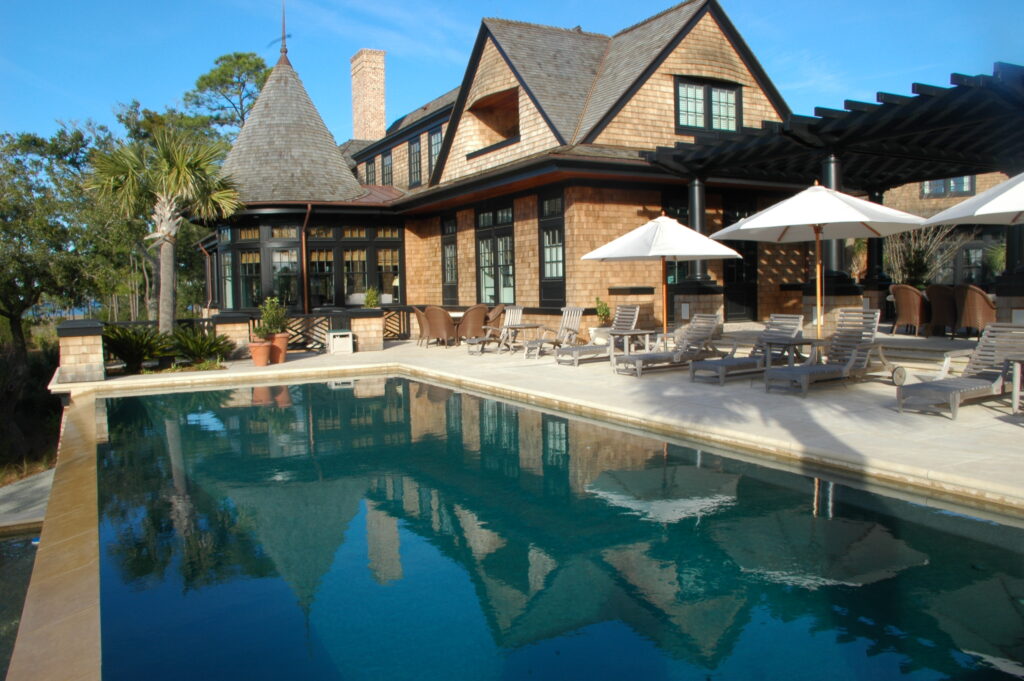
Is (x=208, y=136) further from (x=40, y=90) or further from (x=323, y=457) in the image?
(x=323, y=457)

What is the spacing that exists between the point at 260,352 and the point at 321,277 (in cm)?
606

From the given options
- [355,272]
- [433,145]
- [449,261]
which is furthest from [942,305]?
[433,145]

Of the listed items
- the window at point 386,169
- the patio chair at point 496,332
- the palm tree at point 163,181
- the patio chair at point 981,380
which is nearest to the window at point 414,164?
the window at point 386,169

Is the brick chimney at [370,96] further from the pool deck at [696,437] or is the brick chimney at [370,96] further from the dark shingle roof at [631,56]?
the pool deck at [696,437]

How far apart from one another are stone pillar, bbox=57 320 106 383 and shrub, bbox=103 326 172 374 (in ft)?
3.55

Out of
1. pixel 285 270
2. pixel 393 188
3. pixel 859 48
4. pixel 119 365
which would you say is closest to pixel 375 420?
pixel 119 365

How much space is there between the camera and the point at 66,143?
30.3 metres

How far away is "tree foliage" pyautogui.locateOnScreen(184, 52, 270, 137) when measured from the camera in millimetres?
37312

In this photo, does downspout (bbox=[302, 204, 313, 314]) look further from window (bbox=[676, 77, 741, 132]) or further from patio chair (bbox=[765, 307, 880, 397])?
patio chair (bbox=[765, 307, 880, 397])

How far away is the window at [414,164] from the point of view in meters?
22.8

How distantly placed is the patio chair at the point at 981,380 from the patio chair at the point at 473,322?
958 centimetres

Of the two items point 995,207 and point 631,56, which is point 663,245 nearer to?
point 995,207

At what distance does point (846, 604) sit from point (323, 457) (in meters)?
5.11

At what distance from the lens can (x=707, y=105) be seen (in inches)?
698
